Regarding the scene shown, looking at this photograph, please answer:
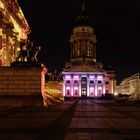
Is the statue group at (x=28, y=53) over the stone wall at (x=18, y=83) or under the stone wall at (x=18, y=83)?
over

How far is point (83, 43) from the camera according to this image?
170 metres

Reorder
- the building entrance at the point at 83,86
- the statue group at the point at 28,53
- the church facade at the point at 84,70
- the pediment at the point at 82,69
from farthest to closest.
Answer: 1. the building entrance at the point at 83,86
2. the church facade at the point at 84,70
3. the pediment at the point at 82,69
4. the statue group at the point at 28,53

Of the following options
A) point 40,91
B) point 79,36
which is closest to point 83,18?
point 79,36

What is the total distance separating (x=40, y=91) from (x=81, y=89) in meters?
128

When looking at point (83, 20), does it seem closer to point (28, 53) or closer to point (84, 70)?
point (84, 70)

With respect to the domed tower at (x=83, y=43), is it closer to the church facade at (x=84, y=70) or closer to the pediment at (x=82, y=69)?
the church facade at (x=84, y=70)

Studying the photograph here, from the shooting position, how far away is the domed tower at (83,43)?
555 feet

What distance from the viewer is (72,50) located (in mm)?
177375

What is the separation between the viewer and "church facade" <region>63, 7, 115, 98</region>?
6447 inches

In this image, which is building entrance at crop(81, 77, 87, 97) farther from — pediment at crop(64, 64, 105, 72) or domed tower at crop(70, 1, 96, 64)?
domed tower at crop(70, 1, 96, 64)

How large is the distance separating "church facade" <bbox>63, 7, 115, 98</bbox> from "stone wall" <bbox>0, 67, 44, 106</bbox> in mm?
121965

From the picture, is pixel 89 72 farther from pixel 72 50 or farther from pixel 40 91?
pixel 40 91

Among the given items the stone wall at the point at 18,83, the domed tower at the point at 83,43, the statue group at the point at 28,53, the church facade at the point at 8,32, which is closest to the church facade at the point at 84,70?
the domed tower at the point at 83,43

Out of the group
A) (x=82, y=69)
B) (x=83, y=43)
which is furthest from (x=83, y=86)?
(x=83, y=43)
